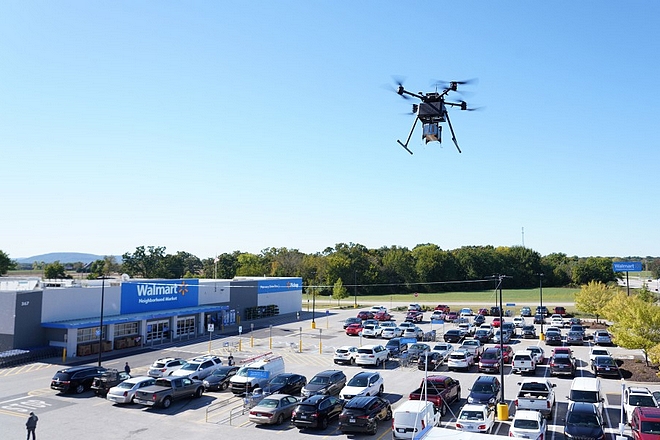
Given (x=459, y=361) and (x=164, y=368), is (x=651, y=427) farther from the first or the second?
(x=164, y=368)

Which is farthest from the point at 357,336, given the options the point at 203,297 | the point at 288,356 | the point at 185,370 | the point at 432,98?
the point at 432,98

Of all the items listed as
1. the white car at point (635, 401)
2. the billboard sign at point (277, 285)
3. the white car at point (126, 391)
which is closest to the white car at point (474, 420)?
the white car at point (635, 401)

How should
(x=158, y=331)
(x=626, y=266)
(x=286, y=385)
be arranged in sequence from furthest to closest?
1. (x=626, y=266)
2. (x=158, y=331)
3. (x=286, y=385)

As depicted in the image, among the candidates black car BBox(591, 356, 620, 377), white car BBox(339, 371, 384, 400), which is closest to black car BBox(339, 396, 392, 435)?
white car BBox(339, 371, 384, 400)

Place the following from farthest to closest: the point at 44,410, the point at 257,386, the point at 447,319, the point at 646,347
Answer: the point at 447,319
the point at 646,347
the point at 257,386
the point at 44,410

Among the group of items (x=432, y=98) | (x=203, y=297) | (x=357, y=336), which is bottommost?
(x=357, y=336)

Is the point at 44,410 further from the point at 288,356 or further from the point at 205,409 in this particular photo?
the point at 288,356

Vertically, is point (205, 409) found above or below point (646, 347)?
below

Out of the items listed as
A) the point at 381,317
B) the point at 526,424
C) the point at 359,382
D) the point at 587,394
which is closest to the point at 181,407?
the point at 359,382
